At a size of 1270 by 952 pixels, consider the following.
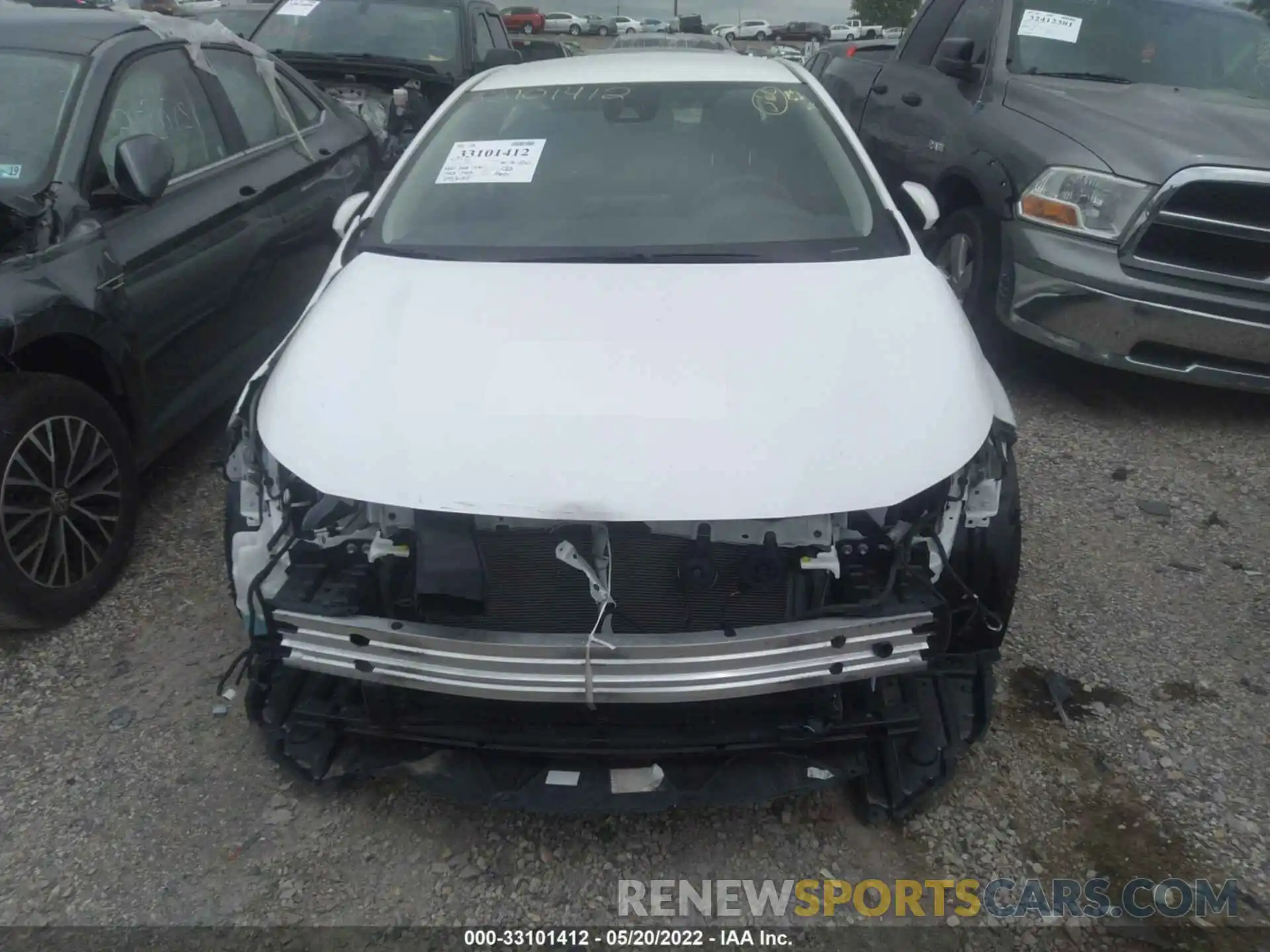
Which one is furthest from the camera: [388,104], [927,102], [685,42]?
[685,42]

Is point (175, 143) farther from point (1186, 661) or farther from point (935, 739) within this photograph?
point (1186, 661)

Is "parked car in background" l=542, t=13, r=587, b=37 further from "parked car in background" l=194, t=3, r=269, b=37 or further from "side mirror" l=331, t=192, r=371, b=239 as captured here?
"side mirror" l=331, t=192, r=371, b=239

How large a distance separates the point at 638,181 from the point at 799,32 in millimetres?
51560

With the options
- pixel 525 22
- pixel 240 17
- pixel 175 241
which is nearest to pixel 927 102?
pixel 175 241

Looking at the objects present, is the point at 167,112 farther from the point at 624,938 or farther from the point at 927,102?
the point at 927,102

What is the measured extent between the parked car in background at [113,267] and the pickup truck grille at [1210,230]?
371 cm

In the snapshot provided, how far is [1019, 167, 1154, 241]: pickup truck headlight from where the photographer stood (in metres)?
3.97

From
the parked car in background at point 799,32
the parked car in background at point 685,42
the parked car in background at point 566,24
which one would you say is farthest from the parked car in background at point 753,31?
the parked car in background at point 685,42

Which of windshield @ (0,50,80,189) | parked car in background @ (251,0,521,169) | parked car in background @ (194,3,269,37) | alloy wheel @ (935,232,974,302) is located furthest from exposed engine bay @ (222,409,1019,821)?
parked car in background @ (194,3,269,37)

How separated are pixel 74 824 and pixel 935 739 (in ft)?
6.80

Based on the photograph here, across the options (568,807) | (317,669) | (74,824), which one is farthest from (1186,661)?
(74,824)

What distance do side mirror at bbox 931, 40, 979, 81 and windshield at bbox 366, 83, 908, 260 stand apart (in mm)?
1979

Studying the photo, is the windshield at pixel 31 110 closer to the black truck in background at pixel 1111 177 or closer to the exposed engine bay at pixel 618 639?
the exposed engine bay at pixel 618 639

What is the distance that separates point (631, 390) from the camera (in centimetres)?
209
